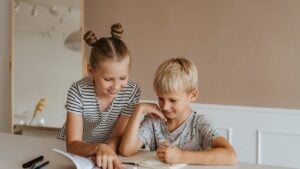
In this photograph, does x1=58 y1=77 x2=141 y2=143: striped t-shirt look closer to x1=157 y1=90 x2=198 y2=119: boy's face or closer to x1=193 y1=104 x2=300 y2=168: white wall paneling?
x1=157 y1=90 x2=198 y2=119: boy's face

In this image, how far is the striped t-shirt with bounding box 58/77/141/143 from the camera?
159 cm

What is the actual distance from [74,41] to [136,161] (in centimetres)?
204

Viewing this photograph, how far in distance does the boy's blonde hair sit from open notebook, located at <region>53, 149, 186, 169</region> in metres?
0.23

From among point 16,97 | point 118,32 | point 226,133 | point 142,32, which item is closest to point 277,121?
point 226,133

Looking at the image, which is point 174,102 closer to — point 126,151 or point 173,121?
point 173,121

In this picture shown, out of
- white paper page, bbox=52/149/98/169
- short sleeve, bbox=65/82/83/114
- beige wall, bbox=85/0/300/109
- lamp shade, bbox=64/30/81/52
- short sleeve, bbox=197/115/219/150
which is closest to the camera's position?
white paper page, bbox=52/149/98/169

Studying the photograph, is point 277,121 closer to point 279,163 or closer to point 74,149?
point 279,163

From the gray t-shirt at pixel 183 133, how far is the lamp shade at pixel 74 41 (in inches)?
69.9

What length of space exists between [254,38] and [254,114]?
481 mm

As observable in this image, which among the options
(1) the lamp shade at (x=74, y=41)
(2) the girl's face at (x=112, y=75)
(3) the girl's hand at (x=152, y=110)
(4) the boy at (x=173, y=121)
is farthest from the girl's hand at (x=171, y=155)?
(1) the lamp shade at (x=74, y=41)

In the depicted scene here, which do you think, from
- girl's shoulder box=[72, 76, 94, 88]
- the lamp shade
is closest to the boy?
girl's shoulder box=[72, 76, 94, 88]

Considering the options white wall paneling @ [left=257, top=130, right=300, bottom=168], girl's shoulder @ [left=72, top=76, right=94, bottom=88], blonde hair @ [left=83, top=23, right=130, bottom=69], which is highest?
blonde hair @ [left=83, top=23, right=130, bottom=69]

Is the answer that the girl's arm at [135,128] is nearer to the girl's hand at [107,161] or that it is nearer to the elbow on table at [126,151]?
the elbow on table at [126,151]

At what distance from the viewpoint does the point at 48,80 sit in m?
3.41
